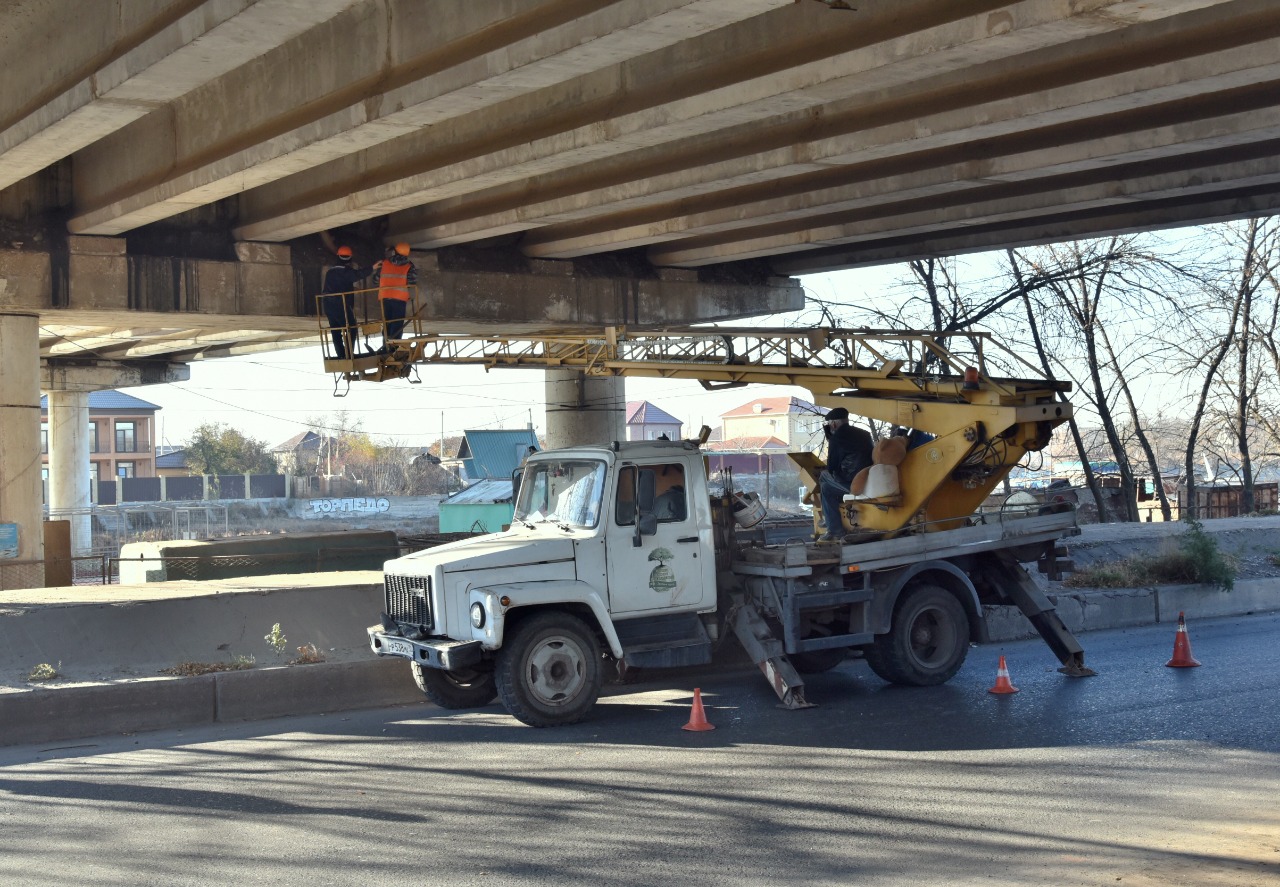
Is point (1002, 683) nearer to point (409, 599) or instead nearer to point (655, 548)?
point (655, 548)

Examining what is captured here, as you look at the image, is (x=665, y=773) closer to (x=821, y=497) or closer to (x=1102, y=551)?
(x=821, y=497)

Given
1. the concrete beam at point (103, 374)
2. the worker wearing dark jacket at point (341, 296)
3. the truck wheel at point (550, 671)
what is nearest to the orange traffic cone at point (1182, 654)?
the truck wheel at point (550, 671)

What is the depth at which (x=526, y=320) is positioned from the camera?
1948cm

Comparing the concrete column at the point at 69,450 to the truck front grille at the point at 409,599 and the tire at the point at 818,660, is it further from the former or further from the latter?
the tire at the point at 818,660

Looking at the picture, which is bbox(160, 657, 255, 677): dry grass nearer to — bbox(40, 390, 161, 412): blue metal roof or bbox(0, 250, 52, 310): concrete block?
bbox(0, 250, 52, 310): concrete block

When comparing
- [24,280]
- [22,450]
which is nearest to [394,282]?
[24,280]

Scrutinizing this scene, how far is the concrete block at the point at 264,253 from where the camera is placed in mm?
17484

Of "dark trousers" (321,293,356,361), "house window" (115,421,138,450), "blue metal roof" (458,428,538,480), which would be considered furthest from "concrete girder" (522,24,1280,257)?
"house window" (115,421,138,450)

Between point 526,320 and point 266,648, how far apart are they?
26.2ft

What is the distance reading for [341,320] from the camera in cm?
1683

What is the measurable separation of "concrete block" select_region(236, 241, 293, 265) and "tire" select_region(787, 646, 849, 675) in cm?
958

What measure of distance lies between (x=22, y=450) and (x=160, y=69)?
9.65 m

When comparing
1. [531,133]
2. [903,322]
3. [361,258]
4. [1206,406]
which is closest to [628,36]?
[531,133]

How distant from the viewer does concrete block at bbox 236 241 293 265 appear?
17484mm
